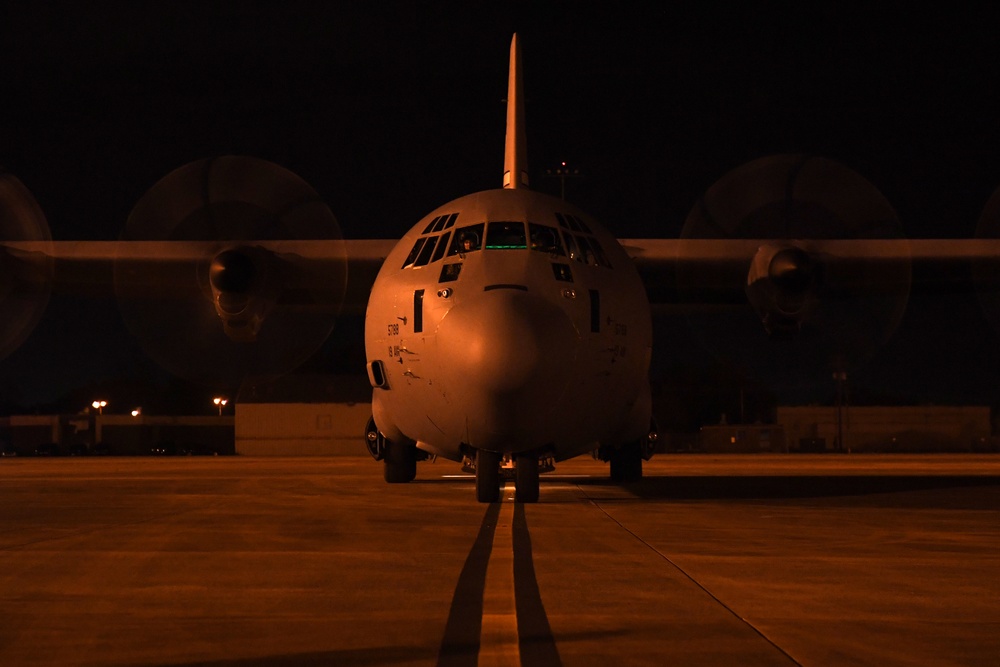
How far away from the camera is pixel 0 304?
2170 centimetres

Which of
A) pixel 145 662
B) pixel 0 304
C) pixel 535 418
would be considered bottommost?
pixel 145 662

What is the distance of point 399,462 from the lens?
18484 mm

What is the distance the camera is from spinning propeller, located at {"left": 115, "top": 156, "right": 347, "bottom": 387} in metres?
20.2

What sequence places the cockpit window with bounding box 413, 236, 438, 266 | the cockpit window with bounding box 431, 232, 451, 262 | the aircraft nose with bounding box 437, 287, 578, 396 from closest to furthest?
the aircraft nose with bounding box 437, 287, 578, 396 < the cockpit window with bounding box 431, 232, 451, 262 < the cockpit window with bounding box 413, 236, 438, 266

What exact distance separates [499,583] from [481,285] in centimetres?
579

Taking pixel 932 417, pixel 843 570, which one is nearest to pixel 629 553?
pixel 843 570

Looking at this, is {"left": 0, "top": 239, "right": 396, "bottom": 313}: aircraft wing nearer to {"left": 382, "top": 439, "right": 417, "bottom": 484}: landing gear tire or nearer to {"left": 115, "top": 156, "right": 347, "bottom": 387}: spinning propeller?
{"left": 115, "top": 156, "right": 347, "bottom": 387}: spinning propeller

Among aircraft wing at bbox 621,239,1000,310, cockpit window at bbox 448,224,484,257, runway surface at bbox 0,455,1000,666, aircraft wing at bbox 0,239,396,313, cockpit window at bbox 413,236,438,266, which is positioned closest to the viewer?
runway surface at bbox 0,455,1000,666

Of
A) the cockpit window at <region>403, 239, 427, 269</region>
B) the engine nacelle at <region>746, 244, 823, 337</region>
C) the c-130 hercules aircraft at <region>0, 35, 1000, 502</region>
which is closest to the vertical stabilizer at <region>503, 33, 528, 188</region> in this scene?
the c-130 hercules aircraft at <region>0, 35, 1000, 502</region>

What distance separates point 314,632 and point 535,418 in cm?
714

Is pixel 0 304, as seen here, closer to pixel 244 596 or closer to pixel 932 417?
pixel 244 596

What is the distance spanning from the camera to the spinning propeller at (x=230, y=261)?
66.3ft

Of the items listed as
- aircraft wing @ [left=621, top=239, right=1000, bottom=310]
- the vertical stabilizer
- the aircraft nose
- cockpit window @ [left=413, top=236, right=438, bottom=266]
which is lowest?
the aircraft nose

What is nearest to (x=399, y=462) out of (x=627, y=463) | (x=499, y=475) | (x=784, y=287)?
(x=627, y=463)
